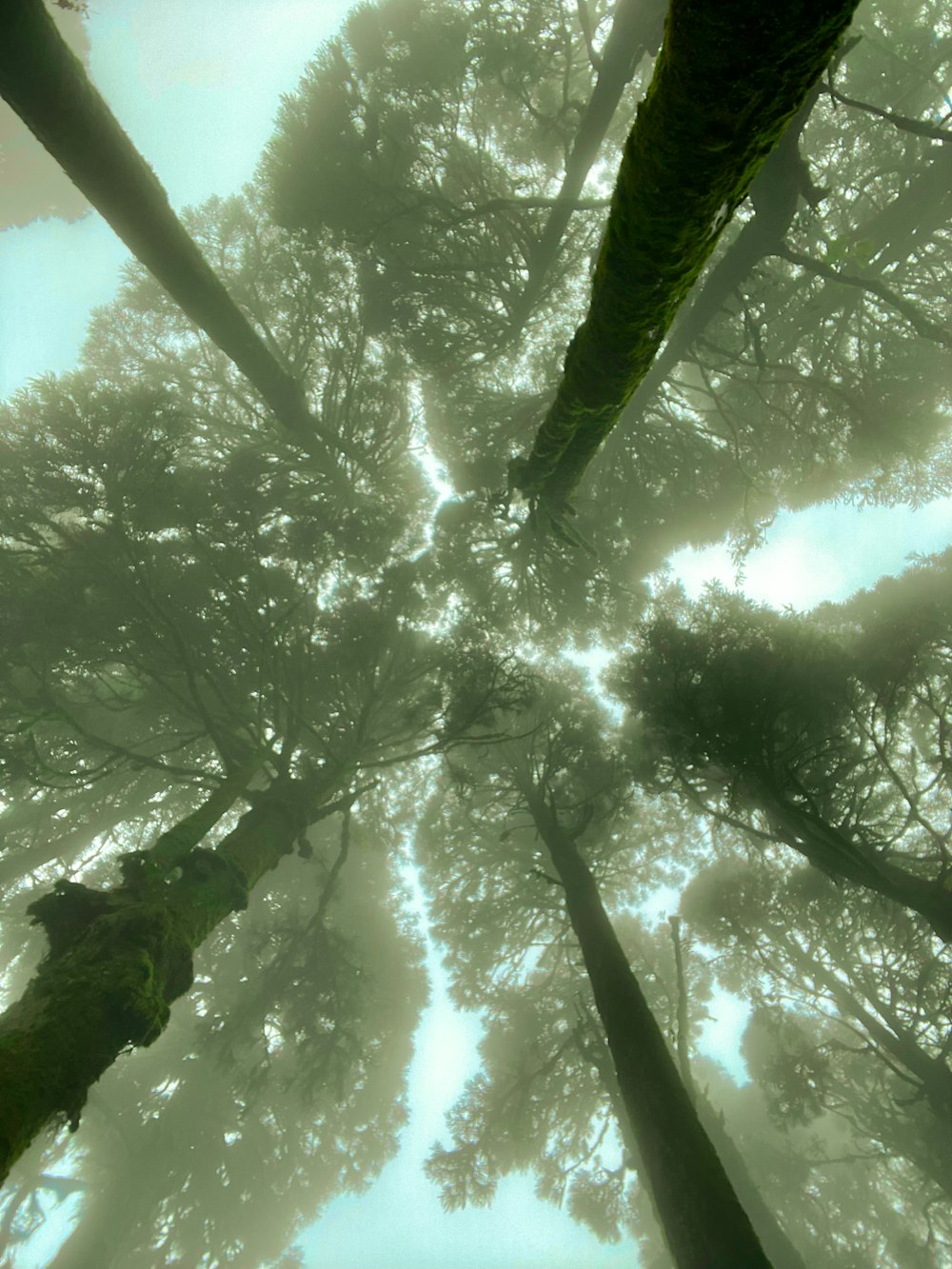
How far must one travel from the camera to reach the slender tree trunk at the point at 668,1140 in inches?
155

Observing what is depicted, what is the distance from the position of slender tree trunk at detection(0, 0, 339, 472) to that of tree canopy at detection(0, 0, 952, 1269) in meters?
0.04

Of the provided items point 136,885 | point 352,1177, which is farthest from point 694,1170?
point 352,1177

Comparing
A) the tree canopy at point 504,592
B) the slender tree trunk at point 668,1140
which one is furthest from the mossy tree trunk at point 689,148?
the slender tree trunk at point 668,1140

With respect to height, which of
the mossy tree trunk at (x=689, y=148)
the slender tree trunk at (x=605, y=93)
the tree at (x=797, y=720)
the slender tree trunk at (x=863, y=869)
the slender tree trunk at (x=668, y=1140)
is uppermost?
the slender tree trunk at (x=605, y=93)

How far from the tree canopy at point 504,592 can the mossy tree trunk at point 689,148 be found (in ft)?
0.04

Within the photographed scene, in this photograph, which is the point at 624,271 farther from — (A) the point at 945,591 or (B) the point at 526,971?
(B) the point at 526,971

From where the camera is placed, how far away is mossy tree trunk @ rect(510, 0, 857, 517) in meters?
1.25

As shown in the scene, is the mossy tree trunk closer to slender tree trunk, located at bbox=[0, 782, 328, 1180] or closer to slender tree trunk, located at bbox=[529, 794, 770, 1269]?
slender tree trunk, located at bbox=[0, 782, 328, 1180]

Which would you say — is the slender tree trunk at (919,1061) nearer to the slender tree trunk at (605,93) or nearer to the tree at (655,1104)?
the tree at (655,1104)

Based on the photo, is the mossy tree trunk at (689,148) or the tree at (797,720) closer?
the mossy tree trunk at (689,148)

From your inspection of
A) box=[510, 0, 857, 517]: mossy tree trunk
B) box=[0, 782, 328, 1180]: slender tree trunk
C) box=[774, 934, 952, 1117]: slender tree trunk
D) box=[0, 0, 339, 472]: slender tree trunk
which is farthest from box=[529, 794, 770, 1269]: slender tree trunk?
box=[0, 0, 339, 472]: slender tree trunk

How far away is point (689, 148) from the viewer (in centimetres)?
152

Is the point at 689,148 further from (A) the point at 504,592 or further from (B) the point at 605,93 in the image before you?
(A) the point at 504,592

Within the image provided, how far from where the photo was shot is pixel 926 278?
35.3 ft
